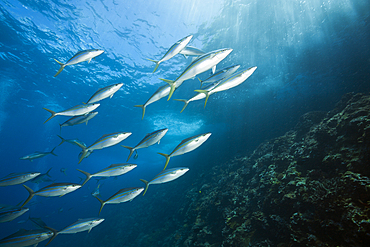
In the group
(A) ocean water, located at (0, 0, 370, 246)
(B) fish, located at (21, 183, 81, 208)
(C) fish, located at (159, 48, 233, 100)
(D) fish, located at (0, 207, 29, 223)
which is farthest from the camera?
(A) ocean water, located at (0, 0, 370, 246)

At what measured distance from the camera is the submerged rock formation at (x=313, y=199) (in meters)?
2.12

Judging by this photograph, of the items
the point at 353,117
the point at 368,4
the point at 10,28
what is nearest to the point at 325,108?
the point at 368,4

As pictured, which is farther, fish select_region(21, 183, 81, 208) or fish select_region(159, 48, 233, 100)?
fish select_region(21, 183, 81, 208)

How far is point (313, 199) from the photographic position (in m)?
2.57

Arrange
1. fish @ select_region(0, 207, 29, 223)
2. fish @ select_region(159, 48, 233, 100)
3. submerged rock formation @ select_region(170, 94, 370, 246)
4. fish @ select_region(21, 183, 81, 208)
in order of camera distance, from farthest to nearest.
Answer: fish @ select_region(0, 207, 29, 223)
fish @ select_region(21, 183, 81, 208)
fish @ select_region(159, 48, 233, 100)
submerged rock formation @ select_region(170, 94, 370, 246)

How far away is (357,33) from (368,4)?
7.36 ft

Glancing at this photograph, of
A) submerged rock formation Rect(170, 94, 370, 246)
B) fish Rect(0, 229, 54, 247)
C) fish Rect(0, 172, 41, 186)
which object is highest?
fish Rect(0, 172, 41, 186)

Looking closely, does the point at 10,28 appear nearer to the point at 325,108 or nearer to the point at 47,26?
the point at 47,26

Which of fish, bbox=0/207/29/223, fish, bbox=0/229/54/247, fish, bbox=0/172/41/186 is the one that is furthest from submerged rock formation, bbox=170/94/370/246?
fish, bbox=0/172/41/186

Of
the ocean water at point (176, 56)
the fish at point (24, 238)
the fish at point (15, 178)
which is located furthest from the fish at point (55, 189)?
the ocean water at point (176, 56)

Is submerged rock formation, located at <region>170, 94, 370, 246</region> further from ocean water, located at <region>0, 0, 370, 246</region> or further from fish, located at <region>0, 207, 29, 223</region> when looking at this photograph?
fish, located at <region>0, 207, 29, 223</region>

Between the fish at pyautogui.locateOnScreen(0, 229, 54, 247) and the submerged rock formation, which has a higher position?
the fish at pyautogui.locateOnScreen(0, 229, 54, 247)

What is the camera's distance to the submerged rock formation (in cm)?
212

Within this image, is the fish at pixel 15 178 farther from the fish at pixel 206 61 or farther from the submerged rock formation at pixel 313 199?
the submerged rock formation at pixel 313 199
